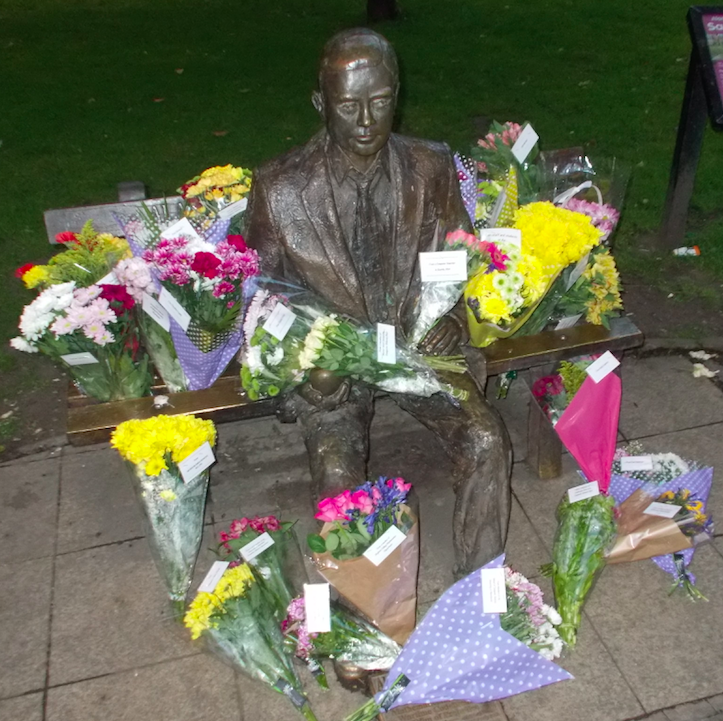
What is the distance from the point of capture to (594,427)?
3402 millimetres

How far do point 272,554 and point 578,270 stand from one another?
1726 mm

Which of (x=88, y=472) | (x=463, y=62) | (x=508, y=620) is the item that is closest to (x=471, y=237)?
(x=508, y=620)

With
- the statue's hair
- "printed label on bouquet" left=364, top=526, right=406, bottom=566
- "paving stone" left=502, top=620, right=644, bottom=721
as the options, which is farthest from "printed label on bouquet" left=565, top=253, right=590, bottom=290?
"paving stone" left=502, top=620, right=644, bottom=721

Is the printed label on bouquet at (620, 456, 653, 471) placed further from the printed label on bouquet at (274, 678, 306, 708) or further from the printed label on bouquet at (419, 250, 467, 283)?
the printed label on bouquet at (274, 678, 306, 708)

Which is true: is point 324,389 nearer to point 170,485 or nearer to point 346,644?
point 170,485

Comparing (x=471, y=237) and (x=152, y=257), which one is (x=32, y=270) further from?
(x=471, y=237)

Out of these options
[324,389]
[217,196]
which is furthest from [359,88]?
[217,196]

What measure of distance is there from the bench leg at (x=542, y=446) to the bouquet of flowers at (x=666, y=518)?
0.36 m

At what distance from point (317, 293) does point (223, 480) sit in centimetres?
130

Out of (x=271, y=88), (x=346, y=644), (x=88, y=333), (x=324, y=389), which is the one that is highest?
(x=88, y=333)

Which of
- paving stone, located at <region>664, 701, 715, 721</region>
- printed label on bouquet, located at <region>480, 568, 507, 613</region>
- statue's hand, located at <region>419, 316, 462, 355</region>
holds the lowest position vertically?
paving stone, located at <region>664, 701, 715, 721</region>

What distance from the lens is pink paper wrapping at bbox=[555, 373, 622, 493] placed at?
3.37 m

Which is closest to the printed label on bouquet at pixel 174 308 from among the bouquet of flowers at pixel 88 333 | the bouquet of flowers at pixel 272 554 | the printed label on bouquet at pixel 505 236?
the bouquet of flowers at pixel 88 333

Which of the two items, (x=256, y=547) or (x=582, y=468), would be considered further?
(x=582, y=468)
